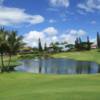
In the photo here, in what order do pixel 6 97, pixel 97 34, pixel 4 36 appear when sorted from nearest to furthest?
pixel 6 97, pixel 4 36, pixel 97 34

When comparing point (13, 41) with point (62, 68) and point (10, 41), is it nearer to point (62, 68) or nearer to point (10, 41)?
point (10, 41)

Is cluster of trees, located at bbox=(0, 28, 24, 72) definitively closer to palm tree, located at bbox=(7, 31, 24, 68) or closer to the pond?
palm tree, located at bbox=(7, 31, 24, 68)

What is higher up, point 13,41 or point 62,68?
point 13,41

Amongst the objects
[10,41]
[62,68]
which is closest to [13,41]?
[10,41]

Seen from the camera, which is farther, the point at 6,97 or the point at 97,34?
the point at 97,34

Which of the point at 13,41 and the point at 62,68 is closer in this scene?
the point at 13,41

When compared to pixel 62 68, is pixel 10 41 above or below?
above

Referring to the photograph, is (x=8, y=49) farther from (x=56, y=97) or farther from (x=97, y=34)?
(x=97, y=34)

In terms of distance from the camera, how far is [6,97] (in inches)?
888

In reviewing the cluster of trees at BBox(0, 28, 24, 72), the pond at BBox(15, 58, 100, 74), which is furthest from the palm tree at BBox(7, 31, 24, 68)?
the pond at BBox(15, 58, 100, 74)

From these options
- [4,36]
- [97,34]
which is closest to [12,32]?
[4,36]

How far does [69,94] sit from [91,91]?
1856 mm

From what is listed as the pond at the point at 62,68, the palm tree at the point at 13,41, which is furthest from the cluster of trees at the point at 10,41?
the pond at the point at 62,68

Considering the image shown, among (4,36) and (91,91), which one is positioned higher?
(4,36)
